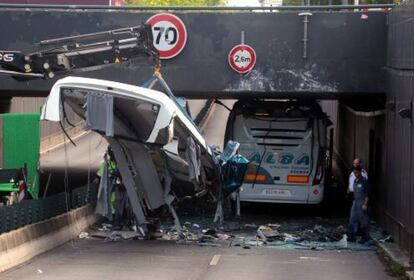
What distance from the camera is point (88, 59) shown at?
1919 cm

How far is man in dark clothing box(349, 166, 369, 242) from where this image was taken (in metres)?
20.8

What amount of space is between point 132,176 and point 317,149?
317 inches

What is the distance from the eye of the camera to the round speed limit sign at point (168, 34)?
22984mm

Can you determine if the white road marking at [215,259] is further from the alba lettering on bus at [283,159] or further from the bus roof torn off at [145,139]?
the alba lettering on bus at [283,159]

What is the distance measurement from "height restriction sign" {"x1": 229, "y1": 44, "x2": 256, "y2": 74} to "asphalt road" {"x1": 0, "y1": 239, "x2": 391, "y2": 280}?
5.41 meters

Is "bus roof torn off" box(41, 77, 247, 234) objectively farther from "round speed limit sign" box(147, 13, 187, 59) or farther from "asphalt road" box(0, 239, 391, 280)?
"round speed limit sign" box(147, 13, 187, 59)

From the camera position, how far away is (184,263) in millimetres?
16844

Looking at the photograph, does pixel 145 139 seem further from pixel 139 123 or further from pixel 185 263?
pixel 185 263

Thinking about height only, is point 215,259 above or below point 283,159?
below

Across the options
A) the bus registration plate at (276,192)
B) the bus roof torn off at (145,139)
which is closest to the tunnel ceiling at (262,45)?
the bus roof torn off at (145,139)

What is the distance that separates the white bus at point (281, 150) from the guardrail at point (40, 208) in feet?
16.1

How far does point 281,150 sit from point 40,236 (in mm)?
10144

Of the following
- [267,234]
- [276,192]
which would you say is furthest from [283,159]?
[267,234]

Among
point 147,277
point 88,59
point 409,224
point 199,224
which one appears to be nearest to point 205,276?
point 147,277
